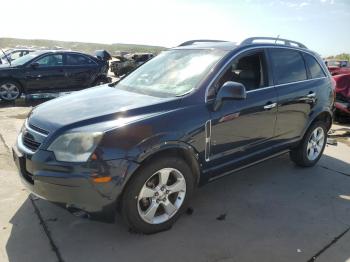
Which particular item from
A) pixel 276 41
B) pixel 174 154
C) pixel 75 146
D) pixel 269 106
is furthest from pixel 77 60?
pixel 75 146

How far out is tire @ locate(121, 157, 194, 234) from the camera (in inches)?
126

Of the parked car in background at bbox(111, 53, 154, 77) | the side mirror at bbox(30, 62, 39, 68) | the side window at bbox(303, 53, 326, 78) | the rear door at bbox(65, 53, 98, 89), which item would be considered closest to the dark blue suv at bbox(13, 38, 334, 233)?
the side window at bbox(303, 53, 326, 78)

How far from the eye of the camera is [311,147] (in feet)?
18.1

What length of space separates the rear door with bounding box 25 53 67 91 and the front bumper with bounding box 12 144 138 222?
27.6 feet

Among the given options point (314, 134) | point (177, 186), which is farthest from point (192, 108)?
point (314, 134)

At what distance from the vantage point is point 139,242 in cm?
341

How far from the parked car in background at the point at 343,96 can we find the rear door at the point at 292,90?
4.06 metres

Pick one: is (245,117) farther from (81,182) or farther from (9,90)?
(9,90)

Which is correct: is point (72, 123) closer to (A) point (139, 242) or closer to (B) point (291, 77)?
(A) point (139, 242)

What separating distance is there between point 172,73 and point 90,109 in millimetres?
1132

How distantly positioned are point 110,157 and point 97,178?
20cm

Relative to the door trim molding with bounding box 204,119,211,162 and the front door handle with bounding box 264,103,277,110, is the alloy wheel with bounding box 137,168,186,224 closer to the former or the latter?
the door trim molding with bounding box 204,119,211,162

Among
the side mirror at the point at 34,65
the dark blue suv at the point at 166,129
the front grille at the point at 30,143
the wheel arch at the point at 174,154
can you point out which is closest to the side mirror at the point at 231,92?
the dark blue suv at the point at 166,129

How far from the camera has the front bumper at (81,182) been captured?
2.98 meters
